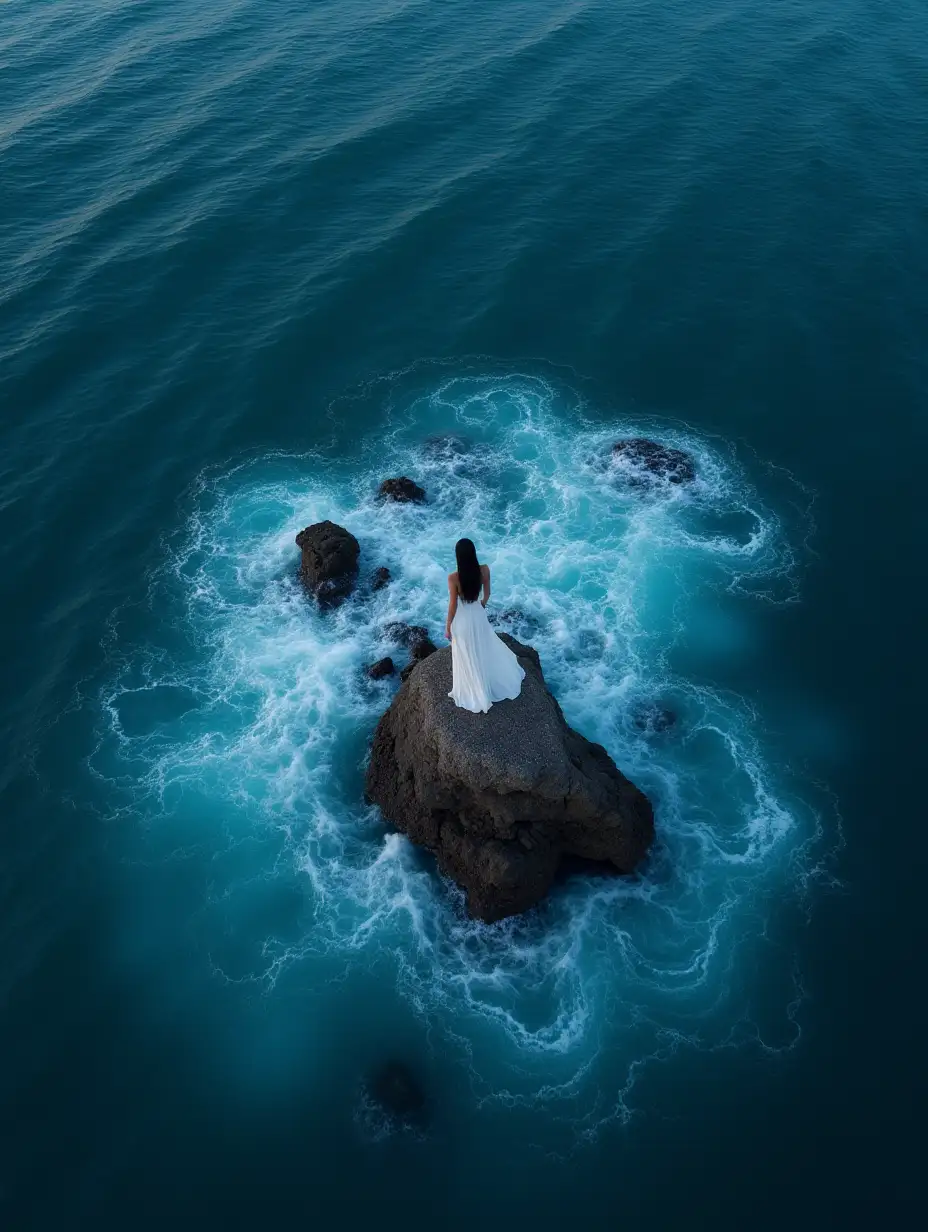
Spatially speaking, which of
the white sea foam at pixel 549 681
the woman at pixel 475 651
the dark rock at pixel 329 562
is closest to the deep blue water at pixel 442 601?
the white sea foam at pixel 549 681

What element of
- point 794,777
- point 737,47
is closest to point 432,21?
point 737,47

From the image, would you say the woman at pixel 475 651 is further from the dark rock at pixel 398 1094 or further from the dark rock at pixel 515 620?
the dark rock at pixel 398 1094

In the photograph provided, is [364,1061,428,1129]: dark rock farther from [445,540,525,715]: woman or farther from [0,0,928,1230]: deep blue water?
[445,540,525,715]: woman

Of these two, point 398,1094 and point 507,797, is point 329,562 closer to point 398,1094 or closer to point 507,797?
point 507,797

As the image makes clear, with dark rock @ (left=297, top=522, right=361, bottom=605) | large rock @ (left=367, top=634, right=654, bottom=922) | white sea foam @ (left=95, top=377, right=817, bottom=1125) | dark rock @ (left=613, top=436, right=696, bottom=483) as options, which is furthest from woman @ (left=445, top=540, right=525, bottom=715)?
dark rock @ (left=613, top=436, right=696, bottom=483)

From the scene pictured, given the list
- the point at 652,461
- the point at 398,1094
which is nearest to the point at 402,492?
the point at 652,461

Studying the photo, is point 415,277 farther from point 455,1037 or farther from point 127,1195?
point 127,1195
